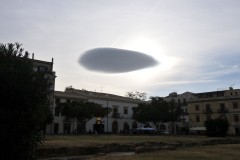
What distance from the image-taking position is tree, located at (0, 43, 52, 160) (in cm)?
1025

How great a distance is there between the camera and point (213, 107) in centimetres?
7856

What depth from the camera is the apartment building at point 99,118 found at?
2643 inches

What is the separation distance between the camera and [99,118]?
7519 cm

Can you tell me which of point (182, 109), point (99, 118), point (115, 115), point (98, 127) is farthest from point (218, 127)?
point (182, 109)

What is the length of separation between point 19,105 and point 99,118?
2563 inches

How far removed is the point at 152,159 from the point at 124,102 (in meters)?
67.5

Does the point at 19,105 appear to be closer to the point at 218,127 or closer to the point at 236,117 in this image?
the point at 218,127

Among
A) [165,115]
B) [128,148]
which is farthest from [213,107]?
[128,148]

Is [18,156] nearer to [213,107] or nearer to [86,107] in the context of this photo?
[86,107]

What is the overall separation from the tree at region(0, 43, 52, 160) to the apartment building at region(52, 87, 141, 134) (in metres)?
52.6

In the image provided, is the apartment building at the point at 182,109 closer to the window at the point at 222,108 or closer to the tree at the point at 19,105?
the window at the point at 222,108

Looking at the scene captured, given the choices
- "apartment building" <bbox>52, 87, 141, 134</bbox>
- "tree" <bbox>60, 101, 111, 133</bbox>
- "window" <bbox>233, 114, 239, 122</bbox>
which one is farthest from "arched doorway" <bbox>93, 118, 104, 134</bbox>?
"window" <bbox>233, 114, 239, 122</bbox>

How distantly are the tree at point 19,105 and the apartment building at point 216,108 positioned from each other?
228 ft

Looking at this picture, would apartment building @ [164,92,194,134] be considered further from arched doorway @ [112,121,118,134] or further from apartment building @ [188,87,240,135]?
arched doorway @ [112,121,118,134]
